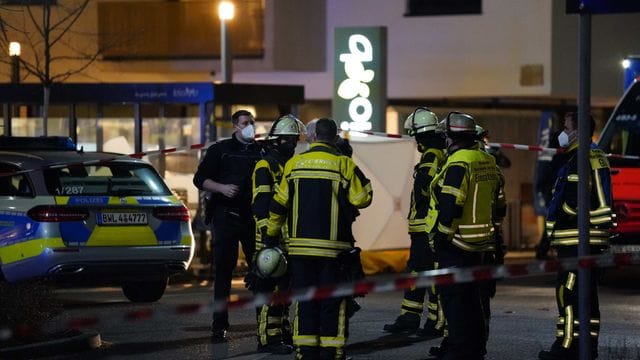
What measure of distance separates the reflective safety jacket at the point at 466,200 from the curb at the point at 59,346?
3.23 m

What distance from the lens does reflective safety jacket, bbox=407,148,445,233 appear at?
12.3 metres

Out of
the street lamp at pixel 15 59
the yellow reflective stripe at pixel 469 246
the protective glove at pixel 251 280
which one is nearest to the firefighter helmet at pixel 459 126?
the yellow reflective stripe at pixel 469 246

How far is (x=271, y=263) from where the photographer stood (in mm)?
10406

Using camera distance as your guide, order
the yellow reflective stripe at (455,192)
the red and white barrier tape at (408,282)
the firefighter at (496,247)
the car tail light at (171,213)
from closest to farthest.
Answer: the red and white barrier tape at (408,282), the yellow reflective stripe at (455,192), the firefighter at (496,247), the car tail light at (171,213)

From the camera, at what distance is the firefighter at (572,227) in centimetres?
1098

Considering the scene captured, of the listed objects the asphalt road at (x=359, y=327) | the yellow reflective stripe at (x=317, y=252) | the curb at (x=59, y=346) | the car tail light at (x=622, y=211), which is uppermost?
the yellow reflective stripe at (x=317, y=252)

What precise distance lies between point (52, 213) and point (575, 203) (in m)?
5.18

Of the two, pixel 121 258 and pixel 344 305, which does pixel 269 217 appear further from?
pixel 121 258

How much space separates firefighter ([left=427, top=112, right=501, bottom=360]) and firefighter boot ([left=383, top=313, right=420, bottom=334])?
3.00 m

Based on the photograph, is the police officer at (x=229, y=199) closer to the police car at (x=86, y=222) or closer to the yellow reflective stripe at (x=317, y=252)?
the police car at (x=86, y=222)

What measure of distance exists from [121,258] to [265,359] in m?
3.33

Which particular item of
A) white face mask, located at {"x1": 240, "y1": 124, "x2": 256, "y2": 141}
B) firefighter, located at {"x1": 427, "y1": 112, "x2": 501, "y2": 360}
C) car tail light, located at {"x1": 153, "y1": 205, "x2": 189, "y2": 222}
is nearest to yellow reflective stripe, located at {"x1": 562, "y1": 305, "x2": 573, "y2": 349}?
firefighter, located at {"x1": 427, "y1": 112, "x2": 501, "y2": 360}

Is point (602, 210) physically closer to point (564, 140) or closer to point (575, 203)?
point (575, 203)

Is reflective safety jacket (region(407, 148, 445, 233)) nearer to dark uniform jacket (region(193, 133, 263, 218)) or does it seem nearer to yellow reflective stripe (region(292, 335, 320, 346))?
dark uniform jacket (region(193, 133, 263, 218))
